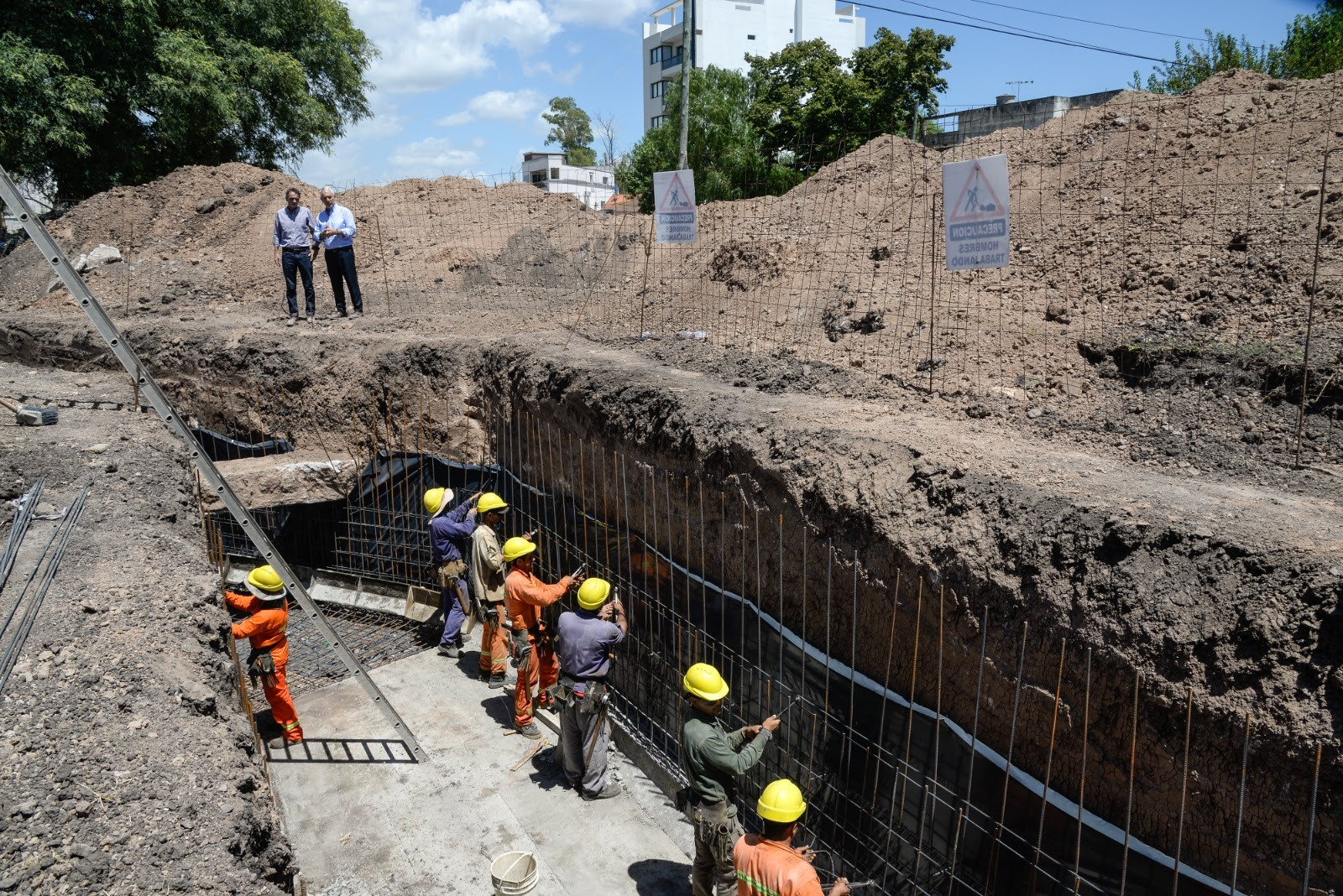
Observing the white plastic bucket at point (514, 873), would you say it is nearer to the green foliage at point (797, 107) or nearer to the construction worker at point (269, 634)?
the construction worker at point (269, 634)

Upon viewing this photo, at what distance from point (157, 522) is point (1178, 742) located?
19.4ft

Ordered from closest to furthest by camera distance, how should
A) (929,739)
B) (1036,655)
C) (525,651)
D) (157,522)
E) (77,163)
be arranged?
(1036,655), (929,739), (157,522), (525,651), (77,163)

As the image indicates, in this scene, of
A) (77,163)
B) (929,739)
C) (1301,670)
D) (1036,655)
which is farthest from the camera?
(77,163)

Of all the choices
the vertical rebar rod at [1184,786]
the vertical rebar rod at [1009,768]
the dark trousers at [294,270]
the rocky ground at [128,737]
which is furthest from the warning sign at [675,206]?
the vertical rebar rod at [1184,786]

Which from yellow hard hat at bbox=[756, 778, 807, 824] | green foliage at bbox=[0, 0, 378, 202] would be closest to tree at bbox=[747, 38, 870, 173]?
green foliage at bbox=[0, 0, 378, 202]

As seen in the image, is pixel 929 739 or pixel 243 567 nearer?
pixel 929 739

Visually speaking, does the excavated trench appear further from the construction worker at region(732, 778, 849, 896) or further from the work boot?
the construction worker at region(732, 778, 849, 896)

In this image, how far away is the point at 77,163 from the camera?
1948 centimetres

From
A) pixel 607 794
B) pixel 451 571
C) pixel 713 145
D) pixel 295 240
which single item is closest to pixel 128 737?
pixel 607 794

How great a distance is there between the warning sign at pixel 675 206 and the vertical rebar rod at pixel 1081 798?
5.88m

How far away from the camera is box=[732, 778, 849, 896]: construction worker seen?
3.61m

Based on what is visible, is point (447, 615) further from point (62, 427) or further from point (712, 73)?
point (712, 73)

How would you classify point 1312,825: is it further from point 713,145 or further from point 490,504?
point 713,145

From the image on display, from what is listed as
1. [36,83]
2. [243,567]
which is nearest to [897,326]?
[243,567]
